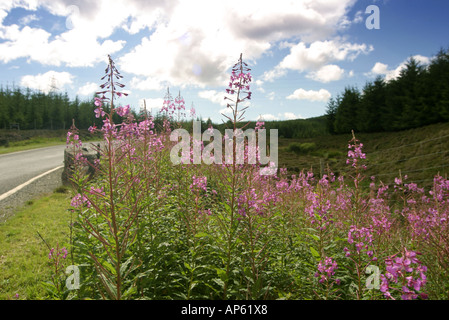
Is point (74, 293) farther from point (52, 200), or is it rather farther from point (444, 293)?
point (52, 200)

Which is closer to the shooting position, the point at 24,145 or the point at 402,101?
the point at 402,101

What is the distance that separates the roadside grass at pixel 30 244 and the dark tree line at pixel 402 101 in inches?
926

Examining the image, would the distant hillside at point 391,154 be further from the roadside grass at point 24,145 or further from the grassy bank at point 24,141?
the roadside grass at point 24,145

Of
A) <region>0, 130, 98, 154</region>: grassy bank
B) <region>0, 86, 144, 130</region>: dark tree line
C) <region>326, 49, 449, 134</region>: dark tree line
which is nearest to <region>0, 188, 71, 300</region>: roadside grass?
<region>0, 130, 98, 154</region>: grassy bank

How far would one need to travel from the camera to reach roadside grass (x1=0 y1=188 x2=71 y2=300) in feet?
12.0

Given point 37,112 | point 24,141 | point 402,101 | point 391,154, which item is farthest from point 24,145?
point 402,101

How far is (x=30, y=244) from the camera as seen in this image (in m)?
5.06

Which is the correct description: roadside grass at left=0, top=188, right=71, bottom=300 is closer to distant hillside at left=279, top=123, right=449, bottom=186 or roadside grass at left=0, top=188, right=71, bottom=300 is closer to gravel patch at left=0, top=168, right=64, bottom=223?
gravel patch at left=0, top=168, right=64, bottom=223

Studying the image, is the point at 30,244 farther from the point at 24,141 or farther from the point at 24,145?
the point at 24,141

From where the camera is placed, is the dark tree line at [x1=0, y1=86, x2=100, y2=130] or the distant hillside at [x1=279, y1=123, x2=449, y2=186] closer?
the distant hillside at [x1=279, y1=123, x2=449, y2=186]

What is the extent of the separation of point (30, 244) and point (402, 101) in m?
25.9

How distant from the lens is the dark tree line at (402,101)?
65.2 ft

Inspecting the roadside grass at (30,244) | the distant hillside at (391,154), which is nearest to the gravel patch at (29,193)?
the roadside grass at (30,244)

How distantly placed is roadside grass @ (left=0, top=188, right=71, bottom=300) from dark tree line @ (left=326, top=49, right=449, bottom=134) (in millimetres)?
23512
